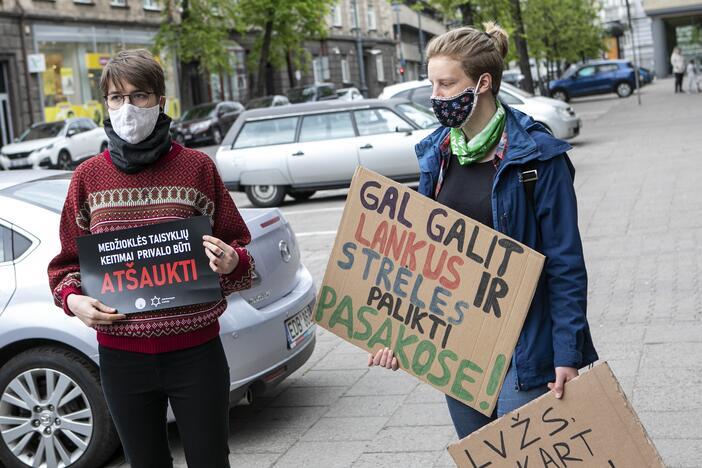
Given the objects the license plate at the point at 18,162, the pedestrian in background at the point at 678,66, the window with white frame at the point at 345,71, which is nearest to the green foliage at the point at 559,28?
the pedestrian in background at the point at 678,66

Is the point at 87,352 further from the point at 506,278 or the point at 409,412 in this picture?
the point at 506,278

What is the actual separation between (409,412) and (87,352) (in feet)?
5.81

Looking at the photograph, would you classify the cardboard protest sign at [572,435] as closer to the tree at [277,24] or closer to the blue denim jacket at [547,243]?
the blue denim jacket at [547,243]

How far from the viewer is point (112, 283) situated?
3.35 meters

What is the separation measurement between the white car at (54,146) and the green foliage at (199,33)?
865cm

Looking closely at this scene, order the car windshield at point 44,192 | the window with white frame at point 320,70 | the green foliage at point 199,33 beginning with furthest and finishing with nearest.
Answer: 1. the window with white frame at point 320,70
2. the green foliage at point 199,33
3. the car windshield at point 44,192

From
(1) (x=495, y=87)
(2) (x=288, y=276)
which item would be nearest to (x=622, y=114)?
(2) (x=288, y=276)

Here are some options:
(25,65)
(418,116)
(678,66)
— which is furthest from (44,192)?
(678,66)

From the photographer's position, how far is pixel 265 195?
59.6 ft

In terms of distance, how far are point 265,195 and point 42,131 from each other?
51.9 feet

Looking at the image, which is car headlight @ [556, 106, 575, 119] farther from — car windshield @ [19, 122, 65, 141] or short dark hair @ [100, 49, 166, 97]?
short dark hair @ [100, 49, 166, 97]

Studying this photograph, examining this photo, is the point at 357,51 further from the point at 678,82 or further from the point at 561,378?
the point at 561,378

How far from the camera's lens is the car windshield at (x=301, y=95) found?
44281mm


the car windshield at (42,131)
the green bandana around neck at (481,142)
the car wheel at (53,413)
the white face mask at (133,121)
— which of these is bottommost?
the car wheel at (53,413)
